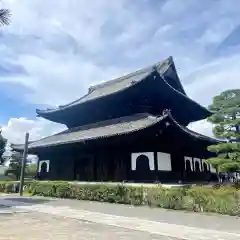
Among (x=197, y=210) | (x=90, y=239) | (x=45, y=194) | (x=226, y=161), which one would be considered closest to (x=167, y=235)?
(x=90, y=239)

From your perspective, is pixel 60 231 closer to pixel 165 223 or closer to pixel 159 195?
pixel 165 223

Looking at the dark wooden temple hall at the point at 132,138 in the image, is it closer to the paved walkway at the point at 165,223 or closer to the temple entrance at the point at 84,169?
the temple entrance at the point at 84,169

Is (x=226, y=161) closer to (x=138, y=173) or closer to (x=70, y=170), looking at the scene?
(x=138, y=173)

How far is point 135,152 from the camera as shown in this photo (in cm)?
1955

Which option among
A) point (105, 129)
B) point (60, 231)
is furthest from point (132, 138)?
point (60, 231)

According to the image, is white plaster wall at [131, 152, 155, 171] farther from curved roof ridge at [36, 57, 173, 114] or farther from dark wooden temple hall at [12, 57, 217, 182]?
curved roof ridge at [36, 57, 173, 114]

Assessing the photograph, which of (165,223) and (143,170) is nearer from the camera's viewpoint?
(165,223)

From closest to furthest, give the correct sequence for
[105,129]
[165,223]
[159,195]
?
[165,223]
[159,195]
[105,129]

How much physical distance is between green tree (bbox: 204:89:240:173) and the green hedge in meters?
1.62

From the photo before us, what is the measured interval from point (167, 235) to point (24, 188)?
1964 centimetres

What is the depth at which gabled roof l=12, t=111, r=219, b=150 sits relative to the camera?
59.9 feet

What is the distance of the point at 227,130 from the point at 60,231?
506 inches

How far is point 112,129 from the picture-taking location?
20578 mm

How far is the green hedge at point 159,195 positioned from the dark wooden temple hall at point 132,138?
2.44 m
